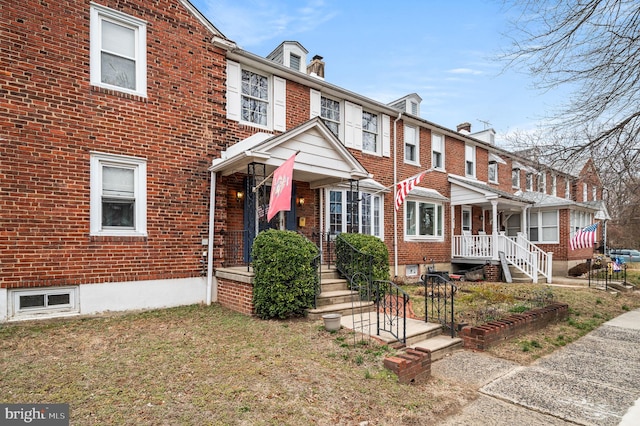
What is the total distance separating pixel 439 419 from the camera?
368 cm

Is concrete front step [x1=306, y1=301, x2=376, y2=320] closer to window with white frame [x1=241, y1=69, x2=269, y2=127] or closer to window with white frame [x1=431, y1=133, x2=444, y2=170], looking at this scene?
window with white frame [x1=241, y1=69, x2=269, y2=127]

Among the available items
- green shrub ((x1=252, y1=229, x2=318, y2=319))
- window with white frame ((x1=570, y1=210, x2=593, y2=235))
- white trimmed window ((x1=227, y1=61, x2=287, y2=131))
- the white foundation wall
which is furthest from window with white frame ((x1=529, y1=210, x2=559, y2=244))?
the white foundation wall

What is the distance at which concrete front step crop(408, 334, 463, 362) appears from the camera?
5535 millimetres

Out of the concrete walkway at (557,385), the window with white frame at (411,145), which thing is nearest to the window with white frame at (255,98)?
the window with white frame at (411,145)

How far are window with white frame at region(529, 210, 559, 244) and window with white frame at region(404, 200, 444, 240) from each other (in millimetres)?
7399

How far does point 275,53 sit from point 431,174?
25.8 ft

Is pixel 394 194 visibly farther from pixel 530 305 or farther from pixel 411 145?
pixel 530 305

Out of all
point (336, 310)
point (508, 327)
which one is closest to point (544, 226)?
point (508, 327)

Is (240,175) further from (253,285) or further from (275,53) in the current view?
(275,53)

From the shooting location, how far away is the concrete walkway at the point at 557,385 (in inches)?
150

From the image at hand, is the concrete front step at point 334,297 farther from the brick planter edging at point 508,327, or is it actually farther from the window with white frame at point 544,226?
the window with white frame at point 544,226

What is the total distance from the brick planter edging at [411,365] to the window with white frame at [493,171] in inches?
644

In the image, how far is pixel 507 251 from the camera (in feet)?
49.0

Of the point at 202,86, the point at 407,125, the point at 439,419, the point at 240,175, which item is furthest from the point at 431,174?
the point at 439,419
